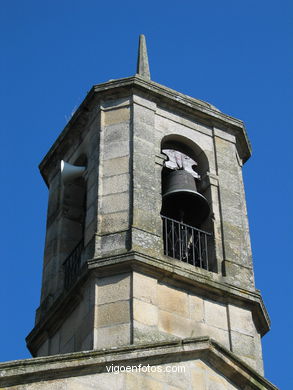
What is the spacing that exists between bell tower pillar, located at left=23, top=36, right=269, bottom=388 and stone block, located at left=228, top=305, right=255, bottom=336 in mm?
16

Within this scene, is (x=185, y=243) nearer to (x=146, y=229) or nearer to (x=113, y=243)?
(x=146, y=229)

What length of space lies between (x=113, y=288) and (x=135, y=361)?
1.94 metres

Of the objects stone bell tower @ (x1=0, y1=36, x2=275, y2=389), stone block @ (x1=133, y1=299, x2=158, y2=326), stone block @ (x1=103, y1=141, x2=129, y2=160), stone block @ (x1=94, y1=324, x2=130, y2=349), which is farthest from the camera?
stone block @ (x1=103, y1=141, x2=129, y2=160)

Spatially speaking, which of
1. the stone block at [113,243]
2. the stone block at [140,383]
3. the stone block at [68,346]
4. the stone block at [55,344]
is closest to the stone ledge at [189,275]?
the stone block at [113,243]

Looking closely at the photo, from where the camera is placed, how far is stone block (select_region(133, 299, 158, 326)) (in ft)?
48.3

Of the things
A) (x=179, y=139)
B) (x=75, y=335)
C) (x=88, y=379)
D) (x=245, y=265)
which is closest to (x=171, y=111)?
(x=179, y=139)

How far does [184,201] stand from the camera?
1734cm

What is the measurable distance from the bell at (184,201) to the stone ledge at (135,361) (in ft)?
11.4

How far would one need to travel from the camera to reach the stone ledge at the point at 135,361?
12.6 meters

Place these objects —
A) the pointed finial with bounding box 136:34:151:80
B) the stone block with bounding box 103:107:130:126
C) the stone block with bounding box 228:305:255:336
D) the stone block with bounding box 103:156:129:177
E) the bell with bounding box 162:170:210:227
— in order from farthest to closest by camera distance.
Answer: the pointed finial with bounding box 136:34:151:80, the stone block with bounding box 103:107:130:126, the bell with bounding box 162:170:210:227, the stone block with bounding box 103:156:129:177, the stone block with bounding box 228:305:255:336

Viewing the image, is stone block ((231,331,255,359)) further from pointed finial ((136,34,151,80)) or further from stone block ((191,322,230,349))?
pointed finial ((136,34,151,80))

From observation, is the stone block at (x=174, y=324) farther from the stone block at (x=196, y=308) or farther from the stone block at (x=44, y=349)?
the stone block at (x=44, y=349)

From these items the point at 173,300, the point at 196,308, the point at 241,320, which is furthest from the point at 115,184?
the point at 241,320

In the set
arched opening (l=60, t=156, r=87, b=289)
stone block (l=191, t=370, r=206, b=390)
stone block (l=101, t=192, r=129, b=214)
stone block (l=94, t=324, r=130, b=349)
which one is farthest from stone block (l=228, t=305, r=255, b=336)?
arched opening (l=60, t=156, r=87, b=289)
